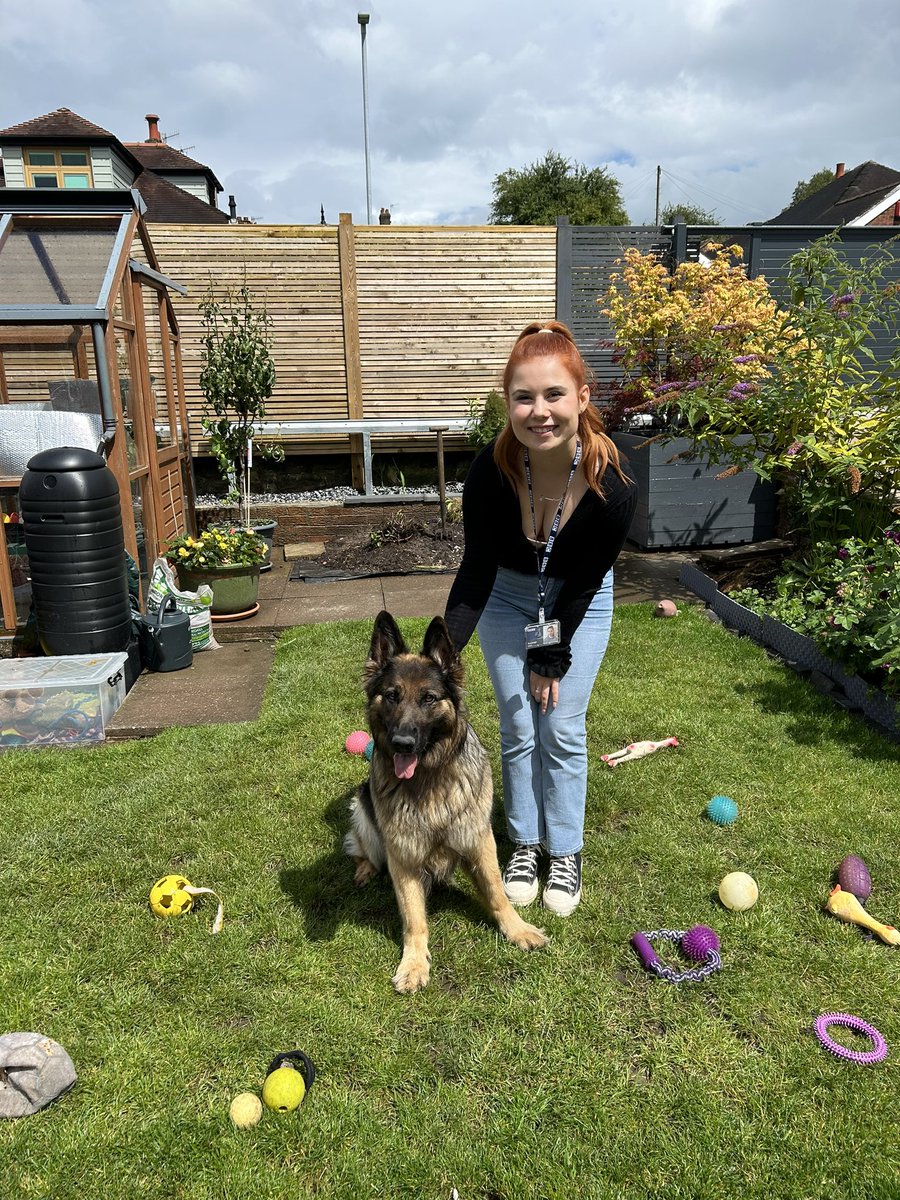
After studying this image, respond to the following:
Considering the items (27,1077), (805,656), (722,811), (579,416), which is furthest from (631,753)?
(27,1077)

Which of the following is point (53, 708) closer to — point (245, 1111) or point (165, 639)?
point (165, 639)

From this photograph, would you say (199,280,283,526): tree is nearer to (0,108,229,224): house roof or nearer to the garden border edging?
the garden border edging

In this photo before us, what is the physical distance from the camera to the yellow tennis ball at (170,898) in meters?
3.05

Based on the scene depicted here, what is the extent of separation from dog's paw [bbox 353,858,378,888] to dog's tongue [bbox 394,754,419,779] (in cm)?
94

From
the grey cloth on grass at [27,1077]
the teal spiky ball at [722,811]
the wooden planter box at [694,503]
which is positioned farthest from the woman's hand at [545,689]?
the wooden planter box at [694,503]

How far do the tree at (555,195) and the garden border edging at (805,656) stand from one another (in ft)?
135

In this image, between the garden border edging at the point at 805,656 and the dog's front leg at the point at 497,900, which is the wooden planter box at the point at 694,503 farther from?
the dog's front leg at the point at 497,900

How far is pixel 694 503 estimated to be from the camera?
8398 mm

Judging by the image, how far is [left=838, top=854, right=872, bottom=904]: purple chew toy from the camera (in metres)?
3.01

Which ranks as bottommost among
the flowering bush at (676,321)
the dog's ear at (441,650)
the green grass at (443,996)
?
the green grass at (443,996)

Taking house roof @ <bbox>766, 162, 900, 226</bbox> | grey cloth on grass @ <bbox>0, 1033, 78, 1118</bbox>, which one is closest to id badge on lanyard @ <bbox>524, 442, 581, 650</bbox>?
grey cloth on grass @ <bbox>0, 1033, 78, 1118</bbox>

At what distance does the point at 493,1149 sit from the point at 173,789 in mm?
2562

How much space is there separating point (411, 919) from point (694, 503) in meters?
6.70

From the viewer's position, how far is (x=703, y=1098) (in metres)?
2.21
